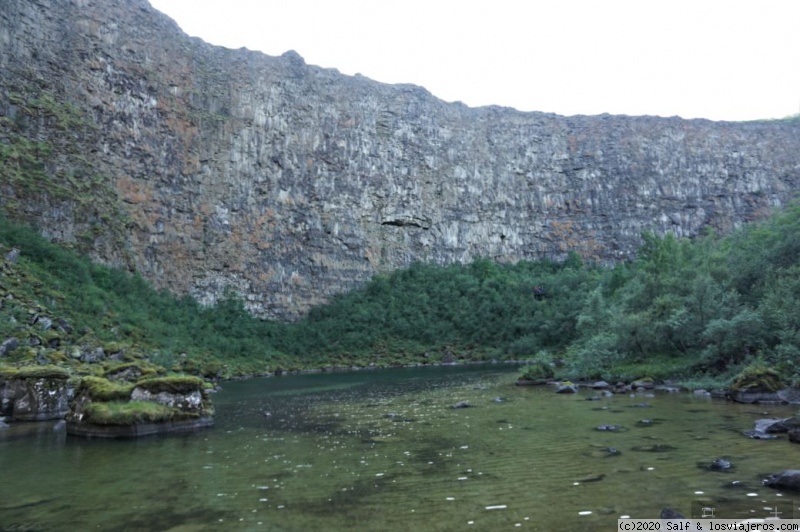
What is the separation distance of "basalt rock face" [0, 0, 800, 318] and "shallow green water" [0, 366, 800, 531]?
45.0 meters

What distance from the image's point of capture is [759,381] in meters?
22.1

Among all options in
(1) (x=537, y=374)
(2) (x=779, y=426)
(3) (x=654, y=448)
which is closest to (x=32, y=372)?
(3) (x=654, y=448)

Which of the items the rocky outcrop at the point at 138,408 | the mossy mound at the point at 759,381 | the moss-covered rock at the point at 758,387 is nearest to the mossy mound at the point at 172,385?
the rocky outcrop at the point at 138,408

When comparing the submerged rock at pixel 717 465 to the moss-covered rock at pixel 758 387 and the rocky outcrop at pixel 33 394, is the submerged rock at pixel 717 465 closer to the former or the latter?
the moss-covered rock at pixel 758 387

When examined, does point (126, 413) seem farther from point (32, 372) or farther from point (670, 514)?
point (670, 514)

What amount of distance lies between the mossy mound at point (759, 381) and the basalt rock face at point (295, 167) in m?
55.6

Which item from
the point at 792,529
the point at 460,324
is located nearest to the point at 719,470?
the point at 792,529

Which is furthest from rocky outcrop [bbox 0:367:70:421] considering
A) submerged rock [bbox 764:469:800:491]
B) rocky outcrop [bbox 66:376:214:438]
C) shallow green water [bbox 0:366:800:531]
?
Result: submerged rock [bbox 764:469:800:491]

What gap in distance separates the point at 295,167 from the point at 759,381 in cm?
6908

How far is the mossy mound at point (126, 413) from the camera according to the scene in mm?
18297

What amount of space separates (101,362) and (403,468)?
24.8 metres

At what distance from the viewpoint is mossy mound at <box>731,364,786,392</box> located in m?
21.9

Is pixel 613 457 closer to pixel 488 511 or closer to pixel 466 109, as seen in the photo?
pixel 488 511

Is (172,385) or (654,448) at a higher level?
(172,385)
